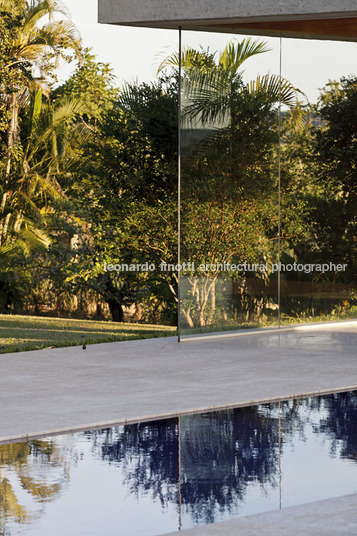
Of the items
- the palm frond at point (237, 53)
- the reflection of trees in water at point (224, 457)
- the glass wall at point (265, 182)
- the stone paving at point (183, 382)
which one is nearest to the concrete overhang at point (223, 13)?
the palm frond at point (237, 53)

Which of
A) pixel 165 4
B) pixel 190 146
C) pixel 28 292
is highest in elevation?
pixel 165 4

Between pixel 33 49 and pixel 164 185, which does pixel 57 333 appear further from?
pixel 33 49

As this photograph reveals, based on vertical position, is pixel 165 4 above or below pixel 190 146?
above

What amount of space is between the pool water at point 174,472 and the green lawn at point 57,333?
5029mm

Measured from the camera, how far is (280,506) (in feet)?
17.4

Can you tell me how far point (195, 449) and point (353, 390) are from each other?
282 cm

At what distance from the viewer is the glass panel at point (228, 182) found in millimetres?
12359

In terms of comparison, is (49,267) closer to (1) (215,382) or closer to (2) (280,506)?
(1) (215,382)

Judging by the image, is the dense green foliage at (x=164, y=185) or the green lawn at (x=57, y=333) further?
the dense green foliage at (x=164, y=185)

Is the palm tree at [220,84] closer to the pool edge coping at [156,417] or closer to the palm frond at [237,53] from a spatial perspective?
the palm frond at [237,53]

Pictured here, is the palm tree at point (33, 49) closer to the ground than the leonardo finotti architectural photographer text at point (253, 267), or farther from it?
farther from it

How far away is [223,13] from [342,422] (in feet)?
18.1

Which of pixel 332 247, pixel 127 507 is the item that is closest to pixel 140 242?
pixel 332 247

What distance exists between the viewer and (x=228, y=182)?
12.9 metres
